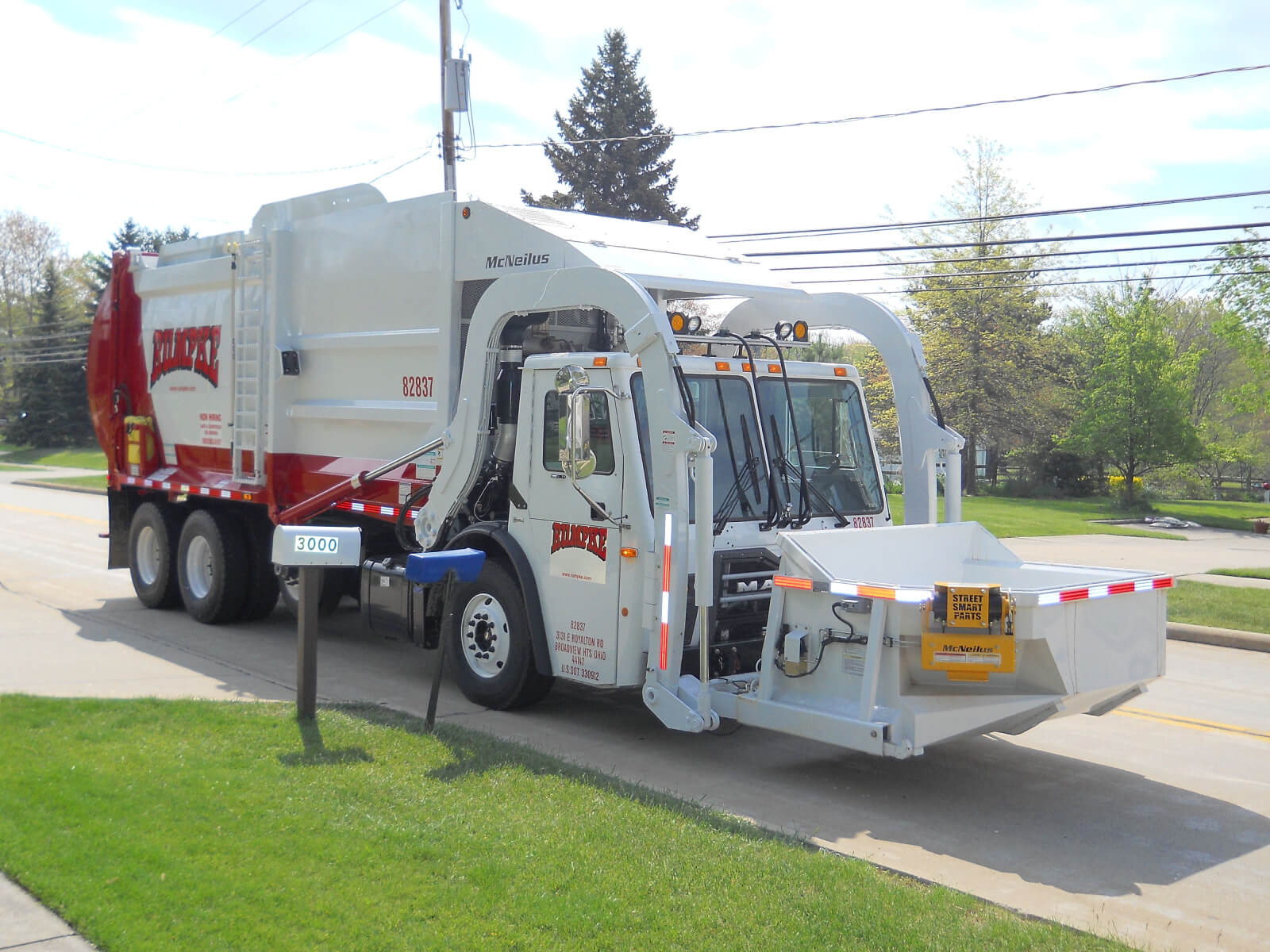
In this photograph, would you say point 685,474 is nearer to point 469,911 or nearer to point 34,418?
point 469,911

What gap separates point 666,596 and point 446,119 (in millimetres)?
15984

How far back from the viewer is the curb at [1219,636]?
473 inches

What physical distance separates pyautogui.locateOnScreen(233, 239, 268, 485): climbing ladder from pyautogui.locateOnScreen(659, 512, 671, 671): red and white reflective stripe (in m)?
5.46

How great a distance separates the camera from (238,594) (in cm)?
1147

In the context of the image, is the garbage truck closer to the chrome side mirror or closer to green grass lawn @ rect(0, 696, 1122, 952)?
the chrome side mirror

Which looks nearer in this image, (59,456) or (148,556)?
(148,556)

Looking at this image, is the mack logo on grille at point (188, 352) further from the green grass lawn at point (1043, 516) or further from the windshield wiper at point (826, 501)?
the green grass lawn at point (1043, 516)

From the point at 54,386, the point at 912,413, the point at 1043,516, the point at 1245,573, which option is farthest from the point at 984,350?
the point at 54,386

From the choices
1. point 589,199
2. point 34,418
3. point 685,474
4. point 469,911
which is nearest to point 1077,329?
point 589,199

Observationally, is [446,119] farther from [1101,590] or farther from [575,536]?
[1101,590]

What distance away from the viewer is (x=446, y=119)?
20.7 meters

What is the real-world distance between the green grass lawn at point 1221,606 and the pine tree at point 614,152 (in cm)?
2892

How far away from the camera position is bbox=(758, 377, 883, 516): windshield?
7.86m

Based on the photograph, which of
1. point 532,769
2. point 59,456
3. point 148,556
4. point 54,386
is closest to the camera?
point 532,769
